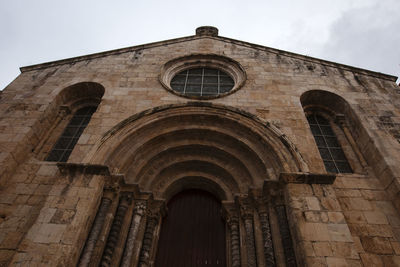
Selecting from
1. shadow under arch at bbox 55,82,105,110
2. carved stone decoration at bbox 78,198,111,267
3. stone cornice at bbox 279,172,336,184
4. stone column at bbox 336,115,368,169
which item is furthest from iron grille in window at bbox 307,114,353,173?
shadow under arch at bbox 55,82,105,110

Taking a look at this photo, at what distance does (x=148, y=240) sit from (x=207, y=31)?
8.09m

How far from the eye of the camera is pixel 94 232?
455 cm

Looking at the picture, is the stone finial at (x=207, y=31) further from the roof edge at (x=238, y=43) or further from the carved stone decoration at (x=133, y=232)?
the carved stone decoration at (x=133, y=232)

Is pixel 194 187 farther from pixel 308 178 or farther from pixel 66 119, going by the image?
pixel 66 119

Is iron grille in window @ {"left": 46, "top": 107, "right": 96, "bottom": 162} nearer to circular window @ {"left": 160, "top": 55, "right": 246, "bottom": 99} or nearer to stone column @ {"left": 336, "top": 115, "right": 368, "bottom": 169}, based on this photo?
circular window @ {"left": 160, "top": 55, "right": 246, "bottom": 99}

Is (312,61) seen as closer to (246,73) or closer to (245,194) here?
(246,73)

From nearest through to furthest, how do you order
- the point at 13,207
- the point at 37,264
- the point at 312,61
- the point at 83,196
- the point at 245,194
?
1. the point at 37,264
2. the point at 83,196
3. the point at 13,207
4. the point at 245,194
5. the point at 312,61

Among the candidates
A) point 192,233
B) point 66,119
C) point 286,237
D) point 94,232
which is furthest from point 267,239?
point 66,119

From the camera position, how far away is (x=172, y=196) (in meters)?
6.44

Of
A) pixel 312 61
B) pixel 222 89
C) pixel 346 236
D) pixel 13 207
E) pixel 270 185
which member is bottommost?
pixel 346 236

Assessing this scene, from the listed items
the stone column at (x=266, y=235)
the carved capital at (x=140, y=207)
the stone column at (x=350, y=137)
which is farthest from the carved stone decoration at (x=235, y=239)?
the stone column at (x=350, y=137)

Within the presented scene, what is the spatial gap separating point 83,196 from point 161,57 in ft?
18.4

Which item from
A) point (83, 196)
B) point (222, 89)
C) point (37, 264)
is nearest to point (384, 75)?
point (222, 89)

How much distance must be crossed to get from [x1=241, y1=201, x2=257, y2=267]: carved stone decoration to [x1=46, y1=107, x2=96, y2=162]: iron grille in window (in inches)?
177
